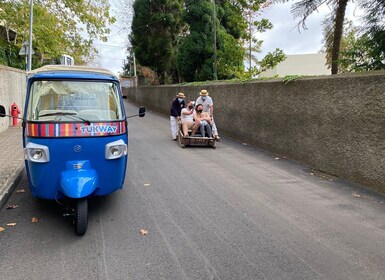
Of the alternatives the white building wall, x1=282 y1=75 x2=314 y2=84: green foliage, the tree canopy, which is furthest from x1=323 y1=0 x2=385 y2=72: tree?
the white building wall

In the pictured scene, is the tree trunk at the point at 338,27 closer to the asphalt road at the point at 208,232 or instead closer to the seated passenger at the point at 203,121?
the asphalt road at the point at 208,232

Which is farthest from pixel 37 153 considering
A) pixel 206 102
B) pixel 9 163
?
pixel 206 102

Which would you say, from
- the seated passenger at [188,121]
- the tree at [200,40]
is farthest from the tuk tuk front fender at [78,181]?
the tree at [200,40]

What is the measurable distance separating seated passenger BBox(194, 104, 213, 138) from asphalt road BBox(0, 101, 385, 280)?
341 cm

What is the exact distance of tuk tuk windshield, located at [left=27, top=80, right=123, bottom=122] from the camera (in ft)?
15.8

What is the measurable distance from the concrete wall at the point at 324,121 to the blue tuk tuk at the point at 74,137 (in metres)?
4.30

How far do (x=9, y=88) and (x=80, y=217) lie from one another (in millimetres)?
11373

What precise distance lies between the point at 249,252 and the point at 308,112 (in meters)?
4.98

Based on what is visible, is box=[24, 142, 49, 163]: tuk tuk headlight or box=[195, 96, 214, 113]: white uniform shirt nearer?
box=[24, 142, 49, 163]: tuk tuk headlight

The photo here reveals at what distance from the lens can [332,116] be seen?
7.25m

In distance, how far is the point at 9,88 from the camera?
44.8 feet

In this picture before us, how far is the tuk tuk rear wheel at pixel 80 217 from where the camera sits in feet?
13.9

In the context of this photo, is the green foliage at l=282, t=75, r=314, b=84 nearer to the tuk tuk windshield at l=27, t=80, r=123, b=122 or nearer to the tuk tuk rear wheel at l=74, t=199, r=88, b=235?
the tuk tuk windshield at l=27, t=80, r=123, b=122

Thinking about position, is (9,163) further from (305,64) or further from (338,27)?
(305,64)
